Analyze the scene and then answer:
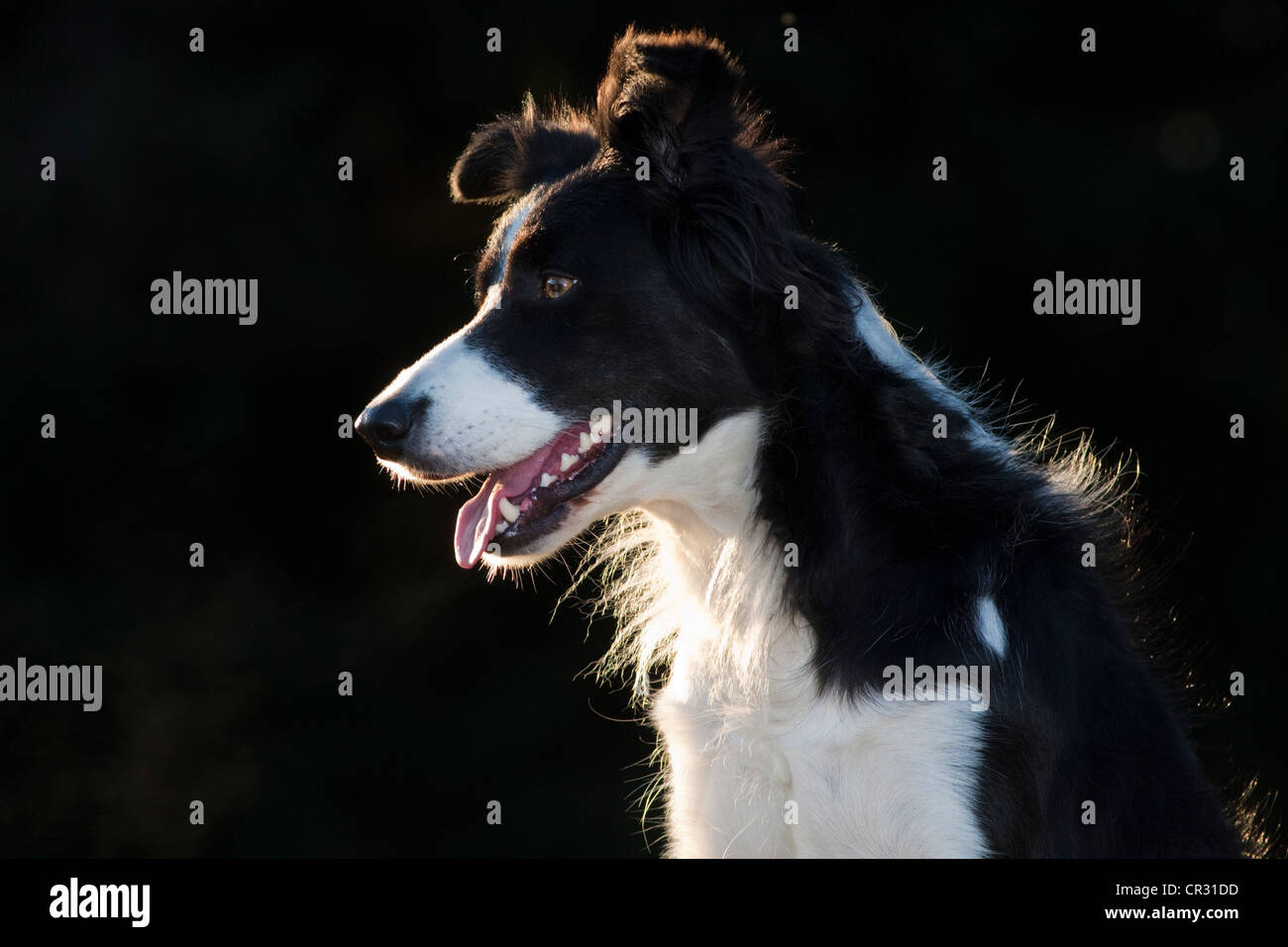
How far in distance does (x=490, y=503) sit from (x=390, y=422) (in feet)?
1.00

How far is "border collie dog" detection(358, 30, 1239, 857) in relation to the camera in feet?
10.3

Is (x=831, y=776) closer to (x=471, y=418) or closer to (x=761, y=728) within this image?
(x=761, y=728)

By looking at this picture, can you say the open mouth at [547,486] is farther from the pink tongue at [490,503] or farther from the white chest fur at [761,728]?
the white chest fur at [761,728]

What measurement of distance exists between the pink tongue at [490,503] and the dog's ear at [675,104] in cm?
68

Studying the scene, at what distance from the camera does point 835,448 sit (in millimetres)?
3213

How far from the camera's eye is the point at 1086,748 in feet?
10.6

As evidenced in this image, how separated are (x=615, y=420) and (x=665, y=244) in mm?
416

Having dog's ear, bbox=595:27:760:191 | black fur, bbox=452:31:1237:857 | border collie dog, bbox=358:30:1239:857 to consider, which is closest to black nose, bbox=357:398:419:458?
border collie dog, bbox=358:30:1239:857

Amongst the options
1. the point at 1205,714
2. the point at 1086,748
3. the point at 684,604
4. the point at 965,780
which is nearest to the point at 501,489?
the point at 684,604

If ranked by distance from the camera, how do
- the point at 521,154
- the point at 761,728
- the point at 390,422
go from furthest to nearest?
1. the point at 521,154
2. the point at 761,728
3. the point at 390,422

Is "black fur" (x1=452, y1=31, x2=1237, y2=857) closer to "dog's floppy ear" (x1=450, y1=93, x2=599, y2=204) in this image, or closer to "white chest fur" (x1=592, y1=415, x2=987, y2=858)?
"white chest fur" (x1=592, y1=415, x2=987, y2=858)

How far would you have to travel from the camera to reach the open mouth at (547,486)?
10.7 ft

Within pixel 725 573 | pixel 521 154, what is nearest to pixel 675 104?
pixel 521 154

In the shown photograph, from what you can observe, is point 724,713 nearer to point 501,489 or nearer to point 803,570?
point 803,570
